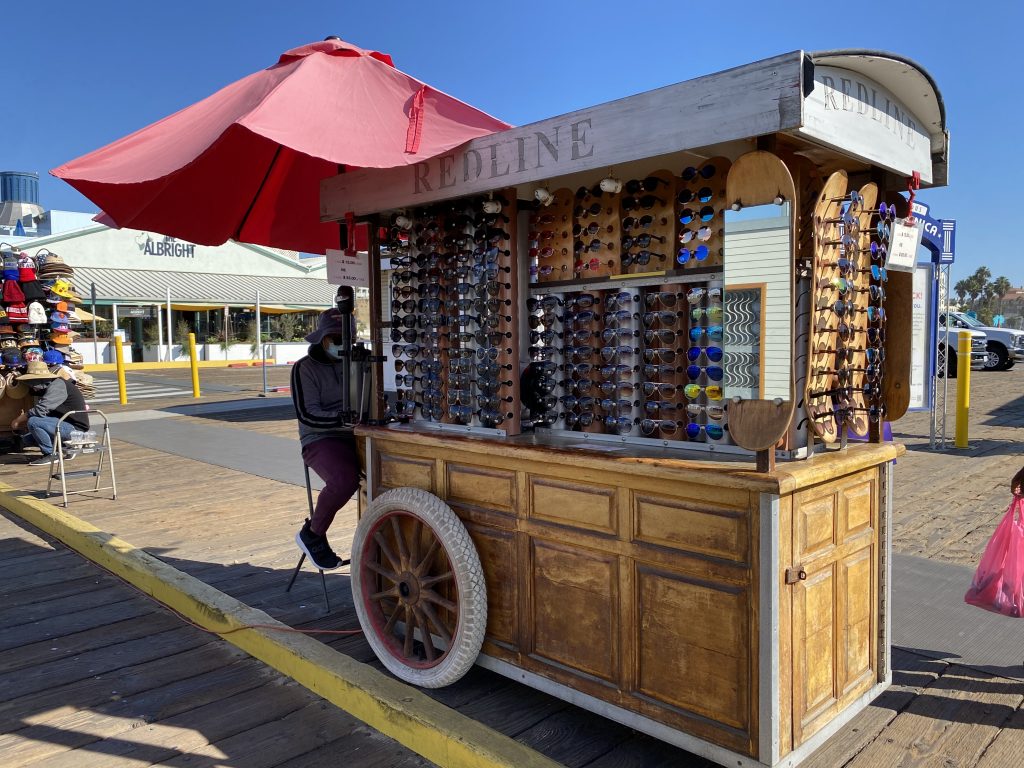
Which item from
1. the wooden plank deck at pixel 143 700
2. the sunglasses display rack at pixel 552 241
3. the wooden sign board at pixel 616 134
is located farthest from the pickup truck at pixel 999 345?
the wooden plank deck at pixel 143 700

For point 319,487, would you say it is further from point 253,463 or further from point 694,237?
point 694,237

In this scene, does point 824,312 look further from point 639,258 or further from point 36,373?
point 36,373

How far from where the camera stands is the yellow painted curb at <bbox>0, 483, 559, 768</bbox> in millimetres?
2570

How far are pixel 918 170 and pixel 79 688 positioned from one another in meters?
4.02

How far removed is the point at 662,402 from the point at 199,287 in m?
32.7

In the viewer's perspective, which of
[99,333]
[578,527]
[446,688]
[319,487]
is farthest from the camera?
[99,333]

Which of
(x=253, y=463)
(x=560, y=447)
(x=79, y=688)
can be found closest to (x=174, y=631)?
(x=79, y=688)

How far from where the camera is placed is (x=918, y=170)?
2.78 metres

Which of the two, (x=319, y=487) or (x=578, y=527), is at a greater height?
(x=578, y=527)

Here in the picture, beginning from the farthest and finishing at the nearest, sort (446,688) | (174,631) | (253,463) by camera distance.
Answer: (253,463) < (174,631) < (446,688)

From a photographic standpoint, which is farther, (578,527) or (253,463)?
(253,463)

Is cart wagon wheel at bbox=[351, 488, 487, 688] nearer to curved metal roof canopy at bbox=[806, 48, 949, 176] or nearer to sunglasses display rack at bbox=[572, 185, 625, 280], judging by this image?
sunglasses display rack at bbox=[572, 185, 625, 280]

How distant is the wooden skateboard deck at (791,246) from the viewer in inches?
85.8

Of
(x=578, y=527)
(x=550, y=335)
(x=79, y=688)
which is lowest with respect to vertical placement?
(x=79, y=688)
